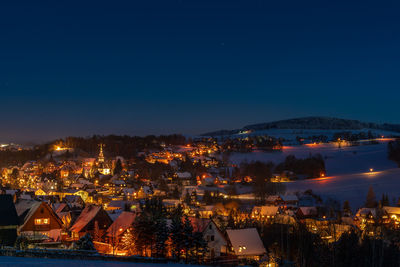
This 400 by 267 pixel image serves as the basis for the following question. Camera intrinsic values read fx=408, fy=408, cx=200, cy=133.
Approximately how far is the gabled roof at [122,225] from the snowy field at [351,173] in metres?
39.0

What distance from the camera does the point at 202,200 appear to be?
6469cm

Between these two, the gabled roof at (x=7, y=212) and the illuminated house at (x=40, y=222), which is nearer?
the gabled roof at (x=7, y=212)

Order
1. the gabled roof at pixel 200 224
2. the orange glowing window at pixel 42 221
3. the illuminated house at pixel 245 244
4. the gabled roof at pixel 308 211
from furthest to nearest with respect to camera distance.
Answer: the gabled roof at pixel 308 211 → the gabled roof at pixel 200 224 → the illuminated house at pixel 245 244 → the orange glowing window at pixel 42 221

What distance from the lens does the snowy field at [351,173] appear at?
64.5 meters

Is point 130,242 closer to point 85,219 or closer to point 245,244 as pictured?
point 245,244

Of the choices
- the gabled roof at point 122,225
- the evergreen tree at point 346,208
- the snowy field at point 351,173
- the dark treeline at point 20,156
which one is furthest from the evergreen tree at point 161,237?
the dark treeline at point 20,156

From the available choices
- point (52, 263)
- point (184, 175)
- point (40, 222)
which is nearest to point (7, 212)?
point (40, 222)

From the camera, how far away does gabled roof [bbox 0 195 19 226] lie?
22.1 meters

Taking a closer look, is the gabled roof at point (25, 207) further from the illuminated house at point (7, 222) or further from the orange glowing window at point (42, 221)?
the illuminated house at point (7, 222)

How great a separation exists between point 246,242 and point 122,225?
8.27 meters

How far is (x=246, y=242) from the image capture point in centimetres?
2720

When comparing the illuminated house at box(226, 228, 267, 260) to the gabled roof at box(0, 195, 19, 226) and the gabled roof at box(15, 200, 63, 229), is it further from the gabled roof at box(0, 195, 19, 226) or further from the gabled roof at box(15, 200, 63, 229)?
the gabled roof at box(0, 195, 19, 226)

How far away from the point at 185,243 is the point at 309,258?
1070 cm

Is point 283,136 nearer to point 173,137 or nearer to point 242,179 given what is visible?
point 173,137
